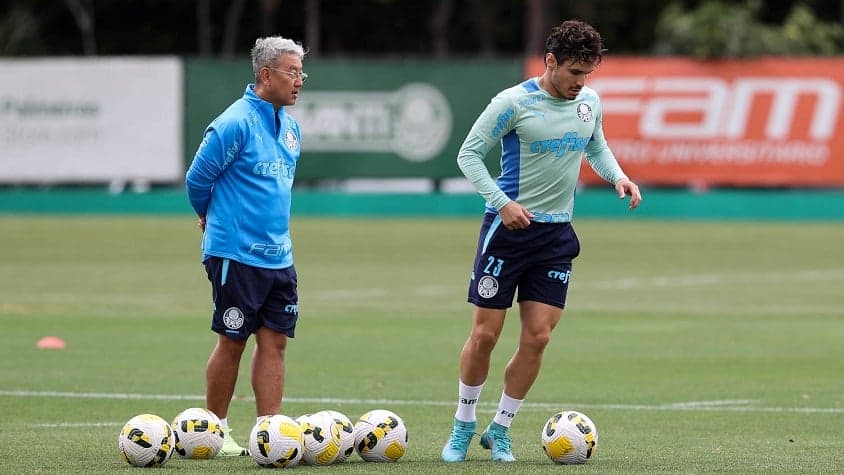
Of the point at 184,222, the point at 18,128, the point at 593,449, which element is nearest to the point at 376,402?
the point at 593,449

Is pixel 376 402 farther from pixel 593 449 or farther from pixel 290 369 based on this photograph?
pixel 593 449

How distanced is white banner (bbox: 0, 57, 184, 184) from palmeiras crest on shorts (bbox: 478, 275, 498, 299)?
26.4m

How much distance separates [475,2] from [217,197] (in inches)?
1824

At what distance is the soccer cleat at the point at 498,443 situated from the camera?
8.77 m

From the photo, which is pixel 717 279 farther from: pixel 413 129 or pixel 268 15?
pixel 268 15

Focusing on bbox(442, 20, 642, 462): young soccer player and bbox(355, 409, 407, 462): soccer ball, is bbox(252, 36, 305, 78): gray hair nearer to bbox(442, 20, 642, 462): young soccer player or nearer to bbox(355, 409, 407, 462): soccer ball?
bbox(442, 20, 642, 462): young soccer player

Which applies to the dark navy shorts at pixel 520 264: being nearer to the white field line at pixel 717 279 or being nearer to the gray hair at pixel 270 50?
the gray hair at pixel 270 50

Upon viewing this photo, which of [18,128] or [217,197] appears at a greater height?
[217,197]

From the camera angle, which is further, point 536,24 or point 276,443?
point 536,24

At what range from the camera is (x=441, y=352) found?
14.2m

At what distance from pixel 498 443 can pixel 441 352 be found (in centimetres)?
540

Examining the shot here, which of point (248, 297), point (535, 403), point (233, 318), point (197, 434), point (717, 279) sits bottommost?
point (717, 279)

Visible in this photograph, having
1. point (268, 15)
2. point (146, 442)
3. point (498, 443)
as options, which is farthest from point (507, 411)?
point (268, 15)

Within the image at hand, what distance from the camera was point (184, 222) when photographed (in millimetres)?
33469
